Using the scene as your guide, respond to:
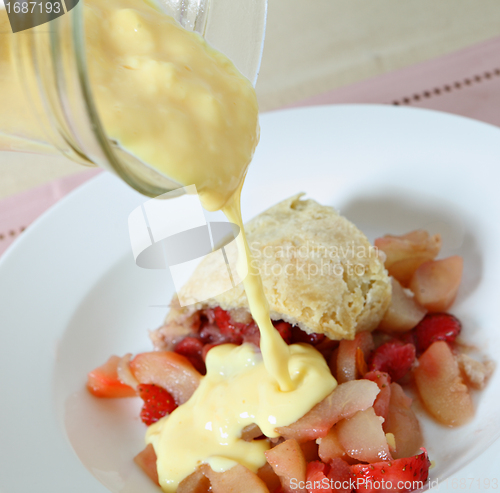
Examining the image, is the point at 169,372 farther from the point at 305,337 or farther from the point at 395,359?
the point at 395,359

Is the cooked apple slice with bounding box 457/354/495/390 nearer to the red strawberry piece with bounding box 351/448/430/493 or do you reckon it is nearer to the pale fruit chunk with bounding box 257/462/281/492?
the red strawberry piece with bounding box 351/448/430/493

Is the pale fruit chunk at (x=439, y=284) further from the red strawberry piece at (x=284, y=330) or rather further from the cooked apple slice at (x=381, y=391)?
the red strawberry piece at (x=284, y=330)

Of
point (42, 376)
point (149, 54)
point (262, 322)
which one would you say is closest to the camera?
point (149, 54)

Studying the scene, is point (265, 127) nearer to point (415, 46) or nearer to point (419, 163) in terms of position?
point (419, 163)

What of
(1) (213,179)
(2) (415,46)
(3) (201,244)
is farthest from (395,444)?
(2) (415,46)

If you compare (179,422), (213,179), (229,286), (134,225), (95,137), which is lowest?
(179,422)

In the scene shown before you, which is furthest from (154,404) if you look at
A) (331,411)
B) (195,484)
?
(331,411)
